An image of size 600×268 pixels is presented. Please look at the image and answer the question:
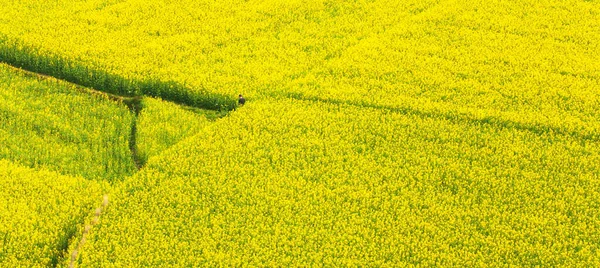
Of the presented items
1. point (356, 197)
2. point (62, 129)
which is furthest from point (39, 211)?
point (356, 197)

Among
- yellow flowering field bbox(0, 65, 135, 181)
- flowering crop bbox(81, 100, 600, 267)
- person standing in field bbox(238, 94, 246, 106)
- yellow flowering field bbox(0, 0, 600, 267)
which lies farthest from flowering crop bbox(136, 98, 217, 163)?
person standing in field bbox(238, 94, 246, 106)

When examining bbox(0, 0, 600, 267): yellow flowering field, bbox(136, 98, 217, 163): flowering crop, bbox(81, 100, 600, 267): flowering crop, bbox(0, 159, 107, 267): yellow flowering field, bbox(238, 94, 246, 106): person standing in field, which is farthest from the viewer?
bbox(238, 94, 246, 106): person standing in field

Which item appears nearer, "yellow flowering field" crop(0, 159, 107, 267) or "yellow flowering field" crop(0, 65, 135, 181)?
"yellow flowering field" crop(0, 159, 107, 267)

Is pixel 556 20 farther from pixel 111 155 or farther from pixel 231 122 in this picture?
pixel 111 155

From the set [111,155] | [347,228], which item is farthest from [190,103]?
[347,228]

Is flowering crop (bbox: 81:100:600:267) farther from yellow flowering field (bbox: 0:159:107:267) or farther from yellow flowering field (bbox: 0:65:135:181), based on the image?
yellow flowering field (bbox: 0:65:135:181)

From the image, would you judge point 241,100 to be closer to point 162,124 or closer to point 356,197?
point 162,124

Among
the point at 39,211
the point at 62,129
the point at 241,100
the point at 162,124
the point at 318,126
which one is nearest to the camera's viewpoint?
the point at 39,211

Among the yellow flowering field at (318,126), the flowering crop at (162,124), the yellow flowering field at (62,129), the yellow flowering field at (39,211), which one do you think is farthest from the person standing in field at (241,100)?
the yellow flowering field at (39,211)

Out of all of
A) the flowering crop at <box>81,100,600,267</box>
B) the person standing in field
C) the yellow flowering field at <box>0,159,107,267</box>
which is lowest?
the flowering crop at <box>81,100,600,267</box>

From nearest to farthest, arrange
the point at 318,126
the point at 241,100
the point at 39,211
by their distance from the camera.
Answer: the point at 39,211
the point at 318,126
the point at 241,100
